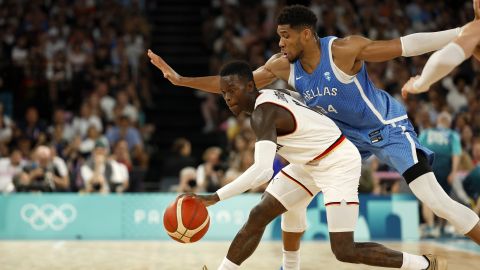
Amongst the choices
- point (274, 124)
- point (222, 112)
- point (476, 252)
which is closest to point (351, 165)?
point (274, 124)

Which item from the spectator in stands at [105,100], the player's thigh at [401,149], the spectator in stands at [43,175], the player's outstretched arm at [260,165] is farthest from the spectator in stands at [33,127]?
the player's outstretched arm at [260,165]

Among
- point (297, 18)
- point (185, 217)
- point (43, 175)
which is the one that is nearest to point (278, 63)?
point (297, 18)

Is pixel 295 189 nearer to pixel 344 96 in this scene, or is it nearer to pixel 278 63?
pixel 344 96

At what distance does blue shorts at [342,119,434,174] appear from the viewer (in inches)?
233

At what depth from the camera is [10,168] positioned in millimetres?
12445

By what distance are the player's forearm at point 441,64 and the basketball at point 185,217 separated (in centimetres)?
164

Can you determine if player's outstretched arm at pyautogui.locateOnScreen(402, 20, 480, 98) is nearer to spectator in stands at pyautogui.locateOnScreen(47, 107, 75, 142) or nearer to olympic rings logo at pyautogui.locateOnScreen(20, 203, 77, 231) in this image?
olympic rings logo at pyautogui.locateOnScreen(20, 203, 77, 231)

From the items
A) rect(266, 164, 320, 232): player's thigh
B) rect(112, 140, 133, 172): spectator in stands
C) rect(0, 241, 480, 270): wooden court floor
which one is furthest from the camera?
rect(112, 140, 133, 172): spectator in stands

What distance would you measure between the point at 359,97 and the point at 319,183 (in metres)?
0.77

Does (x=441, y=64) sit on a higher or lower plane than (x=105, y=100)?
higher

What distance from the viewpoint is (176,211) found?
17.4 feet

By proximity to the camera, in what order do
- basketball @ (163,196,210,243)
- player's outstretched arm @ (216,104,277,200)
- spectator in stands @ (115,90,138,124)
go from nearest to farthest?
player's outstretched arm @ (216,104,277,200), basketball @ (163,196,210,243), spectator in stands @ (115,90,138,124)

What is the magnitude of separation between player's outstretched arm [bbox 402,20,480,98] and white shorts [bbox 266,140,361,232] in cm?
72

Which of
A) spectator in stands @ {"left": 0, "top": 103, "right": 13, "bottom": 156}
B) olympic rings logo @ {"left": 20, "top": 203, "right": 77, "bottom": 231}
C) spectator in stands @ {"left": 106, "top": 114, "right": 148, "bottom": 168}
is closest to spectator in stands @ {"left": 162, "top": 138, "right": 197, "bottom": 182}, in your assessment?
spectator in stands @ {"left": 106, "top": 114, "right": 148, "bottom": 168}
